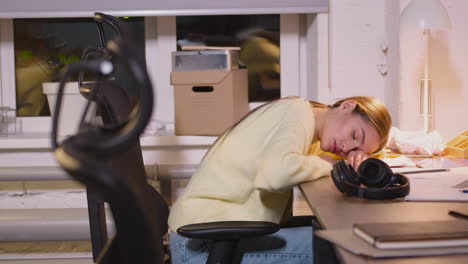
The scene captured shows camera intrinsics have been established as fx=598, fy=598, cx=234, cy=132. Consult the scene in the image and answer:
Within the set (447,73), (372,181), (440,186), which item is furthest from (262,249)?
(447,73)

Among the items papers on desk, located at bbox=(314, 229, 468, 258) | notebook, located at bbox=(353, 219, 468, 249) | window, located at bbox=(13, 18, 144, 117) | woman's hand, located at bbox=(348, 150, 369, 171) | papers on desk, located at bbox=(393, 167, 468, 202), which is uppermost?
window, located at bbox=(13, 18, 144, 117)

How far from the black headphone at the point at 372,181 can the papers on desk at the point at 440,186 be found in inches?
1.3

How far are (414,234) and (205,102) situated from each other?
1.72 metres

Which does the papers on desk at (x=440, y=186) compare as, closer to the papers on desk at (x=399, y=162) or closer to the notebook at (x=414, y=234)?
the papers on desk at (x=399, y=162)

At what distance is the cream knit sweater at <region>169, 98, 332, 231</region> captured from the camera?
1450 mm

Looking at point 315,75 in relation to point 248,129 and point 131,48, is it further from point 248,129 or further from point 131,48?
point 131,48

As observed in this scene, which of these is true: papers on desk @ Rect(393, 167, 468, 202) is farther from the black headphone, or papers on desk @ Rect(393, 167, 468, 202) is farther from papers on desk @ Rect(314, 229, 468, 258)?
papers on desk @ Rect(314, 229, 468, 258)

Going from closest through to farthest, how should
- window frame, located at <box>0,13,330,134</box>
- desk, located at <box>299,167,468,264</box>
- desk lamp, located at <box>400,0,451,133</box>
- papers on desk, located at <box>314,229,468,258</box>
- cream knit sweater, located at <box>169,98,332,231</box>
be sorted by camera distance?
papers on desk, located at <box>314,229,468,258</box>
desk, located at <box>299,167,468,264</box>
cream knit sweater, located at <box>169,98,332,231</box>
desk lamp, located at <box>400,0,451,133</box>
window frame, located at <box>0,13,330,134</box>

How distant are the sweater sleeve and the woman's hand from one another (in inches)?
5.3

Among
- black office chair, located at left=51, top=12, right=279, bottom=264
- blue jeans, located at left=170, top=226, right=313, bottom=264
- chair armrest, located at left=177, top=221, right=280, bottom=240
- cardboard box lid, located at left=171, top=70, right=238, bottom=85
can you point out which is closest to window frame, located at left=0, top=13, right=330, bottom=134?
cardboard box lid, located at left=171, top=70, right=238, bottom=85

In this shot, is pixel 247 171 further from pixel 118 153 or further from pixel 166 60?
pixel 166 60

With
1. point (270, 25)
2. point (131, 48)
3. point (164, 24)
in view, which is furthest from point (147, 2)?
point (131, 48)

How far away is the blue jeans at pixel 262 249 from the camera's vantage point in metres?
1.40

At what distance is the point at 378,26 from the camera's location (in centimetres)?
267
